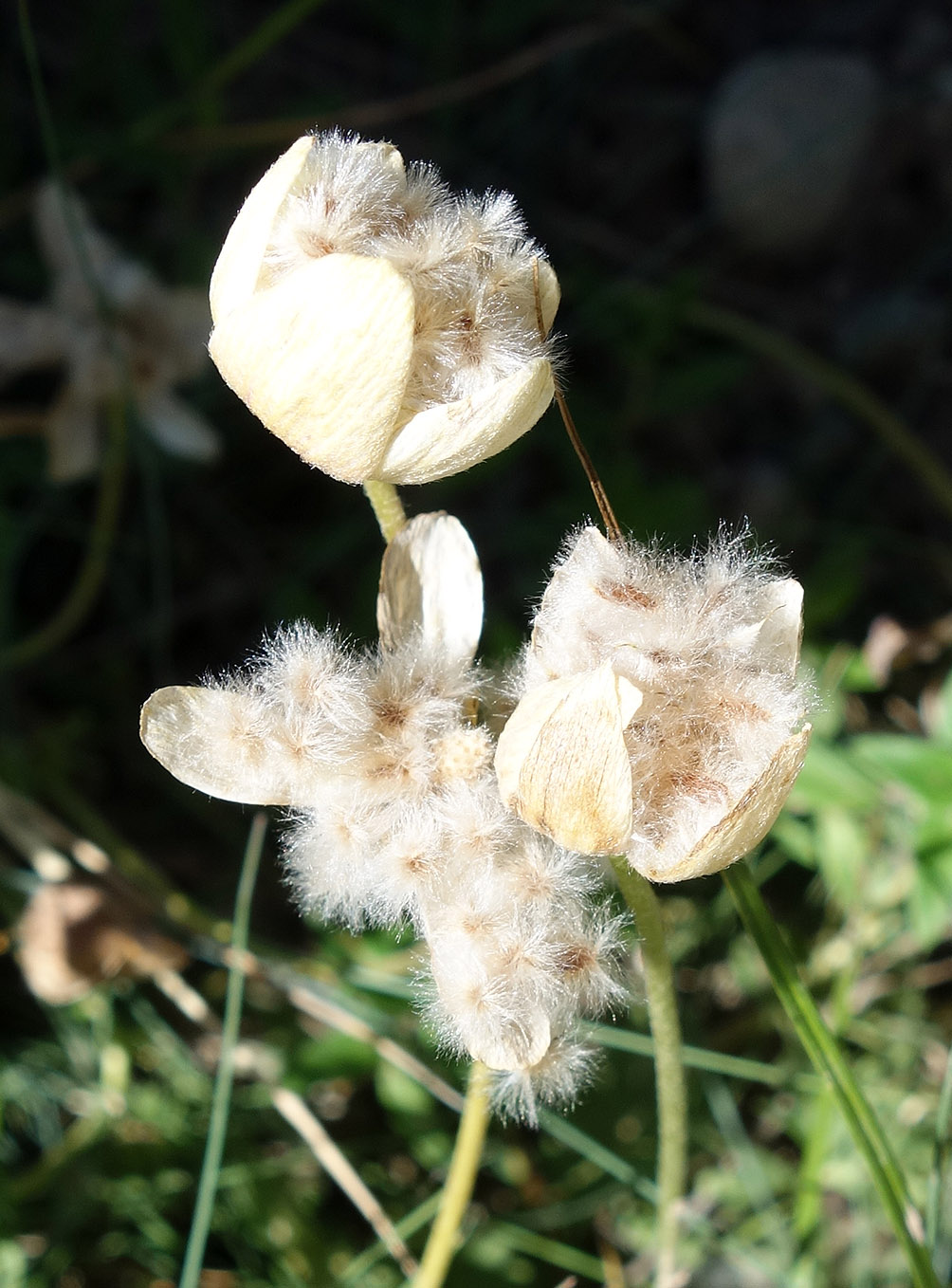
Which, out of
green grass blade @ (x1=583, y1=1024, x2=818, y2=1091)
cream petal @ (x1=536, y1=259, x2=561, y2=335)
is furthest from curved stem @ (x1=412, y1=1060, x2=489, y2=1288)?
cream petal @ (x1=536, y1=259, x2=561, y2=335)

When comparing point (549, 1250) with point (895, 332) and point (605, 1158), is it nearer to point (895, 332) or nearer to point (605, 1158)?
point (605, 1158)

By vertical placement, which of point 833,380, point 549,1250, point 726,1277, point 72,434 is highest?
point 72,434

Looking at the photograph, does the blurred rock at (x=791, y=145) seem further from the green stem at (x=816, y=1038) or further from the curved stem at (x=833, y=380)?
the green stem at (x=816, y=1038)

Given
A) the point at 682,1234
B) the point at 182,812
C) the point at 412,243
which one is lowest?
the point at 682,1234

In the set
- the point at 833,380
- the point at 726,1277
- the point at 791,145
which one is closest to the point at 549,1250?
the point at 726,1277

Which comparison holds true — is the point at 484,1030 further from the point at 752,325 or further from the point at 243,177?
the point at 243,177

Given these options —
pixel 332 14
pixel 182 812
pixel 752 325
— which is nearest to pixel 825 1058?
pixel 182 812
